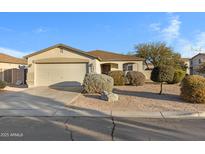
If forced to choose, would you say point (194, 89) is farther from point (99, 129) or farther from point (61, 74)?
point (61, 74)

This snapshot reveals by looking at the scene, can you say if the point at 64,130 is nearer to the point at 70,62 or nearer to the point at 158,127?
the point at 158,127

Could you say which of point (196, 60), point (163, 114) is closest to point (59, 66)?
point (163, 114)

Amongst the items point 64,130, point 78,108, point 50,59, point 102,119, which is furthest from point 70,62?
point 64,130

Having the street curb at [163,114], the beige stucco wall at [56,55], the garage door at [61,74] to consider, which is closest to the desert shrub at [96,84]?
the street curb at [163,114]

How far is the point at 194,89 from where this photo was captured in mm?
11703

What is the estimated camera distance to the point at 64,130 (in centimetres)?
671

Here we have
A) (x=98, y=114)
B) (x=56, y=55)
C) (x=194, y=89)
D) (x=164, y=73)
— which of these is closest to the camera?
(x=98, y=114)

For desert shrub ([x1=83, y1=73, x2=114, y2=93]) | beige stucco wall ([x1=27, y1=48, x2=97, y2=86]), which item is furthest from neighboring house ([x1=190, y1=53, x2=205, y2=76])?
desert shrub ([x1=83, y1=73, x2=114, y2=93])

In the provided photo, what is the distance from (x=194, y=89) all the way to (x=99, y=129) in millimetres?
6883

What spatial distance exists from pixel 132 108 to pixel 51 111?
11.9 feet

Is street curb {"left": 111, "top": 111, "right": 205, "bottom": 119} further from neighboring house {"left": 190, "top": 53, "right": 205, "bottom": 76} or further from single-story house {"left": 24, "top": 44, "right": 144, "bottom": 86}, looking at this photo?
neighboring house {"left": 190, "top": 53, "right": 205, "bottom": 76}

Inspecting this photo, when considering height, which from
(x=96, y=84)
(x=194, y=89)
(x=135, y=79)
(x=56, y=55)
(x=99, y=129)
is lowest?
(x=99, y=129)

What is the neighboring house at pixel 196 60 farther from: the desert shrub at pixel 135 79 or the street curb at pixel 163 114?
the street curb at pixel 163 114

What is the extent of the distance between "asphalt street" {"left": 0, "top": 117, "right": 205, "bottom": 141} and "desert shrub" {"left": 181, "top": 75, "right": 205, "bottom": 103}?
3.64 m
